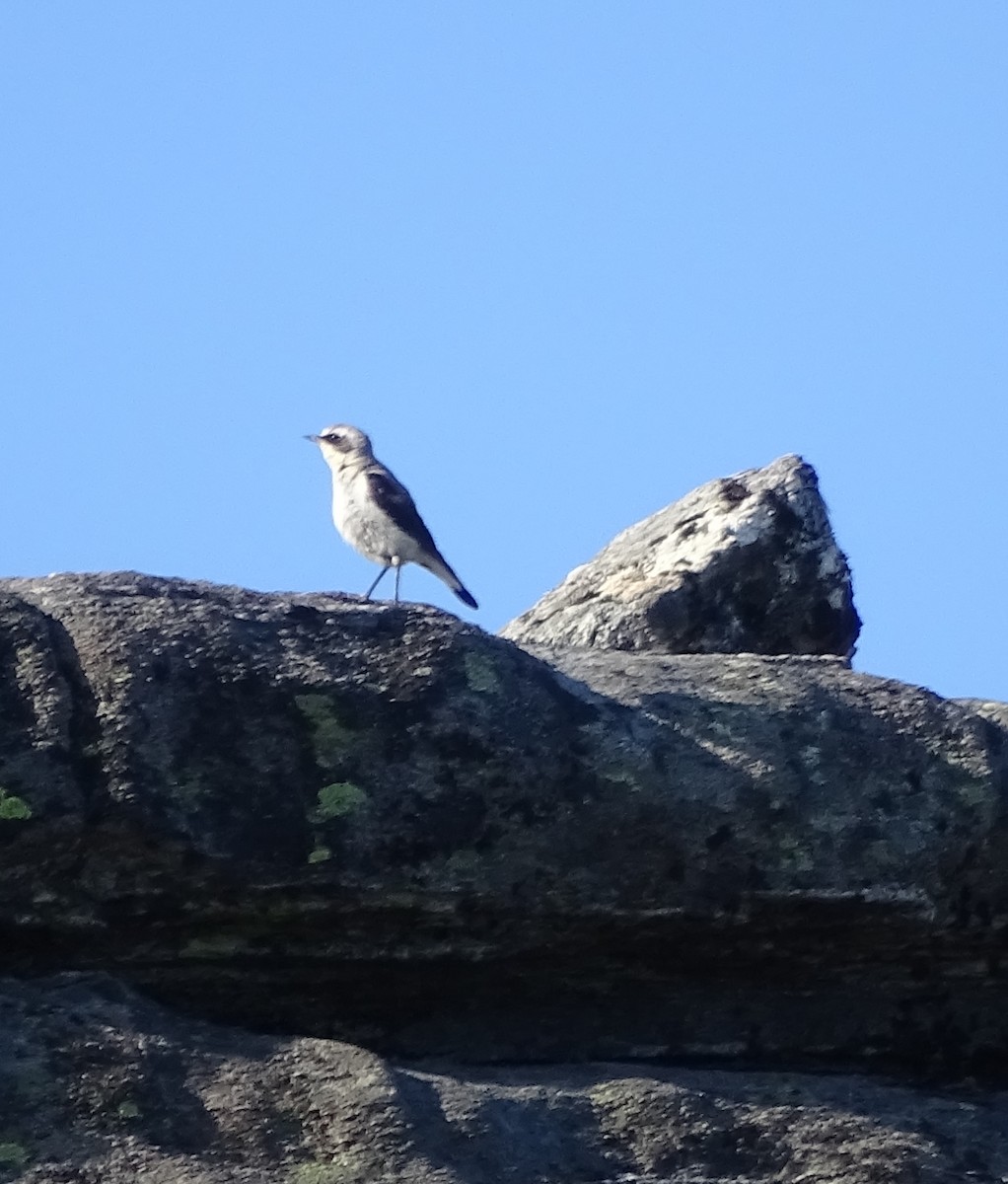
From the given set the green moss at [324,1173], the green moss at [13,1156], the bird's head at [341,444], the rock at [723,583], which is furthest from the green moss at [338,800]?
the bird's head at [341,444]

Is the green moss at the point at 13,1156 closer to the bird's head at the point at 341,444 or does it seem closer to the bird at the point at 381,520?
the bird at the point at 381,520

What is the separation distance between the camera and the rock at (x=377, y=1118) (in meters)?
5.85

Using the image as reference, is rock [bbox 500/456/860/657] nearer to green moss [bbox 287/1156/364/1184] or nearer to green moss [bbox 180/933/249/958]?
green moss [bbox 180/933/249/958]

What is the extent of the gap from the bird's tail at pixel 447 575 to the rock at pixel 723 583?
259 inches

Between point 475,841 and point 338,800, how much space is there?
53 cm

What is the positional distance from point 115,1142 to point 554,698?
235 cm

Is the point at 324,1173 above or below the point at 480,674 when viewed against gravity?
below

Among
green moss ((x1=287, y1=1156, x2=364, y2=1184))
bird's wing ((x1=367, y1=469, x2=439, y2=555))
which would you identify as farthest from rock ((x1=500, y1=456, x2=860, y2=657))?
bird's wing ((x1=367, y1=469, x2=439, y2=555))

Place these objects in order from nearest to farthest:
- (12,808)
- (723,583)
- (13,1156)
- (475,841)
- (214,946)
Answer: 1. (13,1156)
2. (12,808)
3. (214,946)
4. (475,841)
5. (723,583)

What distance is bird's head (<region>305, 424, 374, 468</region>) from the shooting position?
19.7 meters

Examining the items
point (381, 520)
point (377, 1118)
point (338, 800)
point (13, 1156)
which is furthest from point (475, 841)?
point (381, 520)

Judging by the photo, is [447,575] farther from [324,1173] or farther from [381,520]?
[324,1173]

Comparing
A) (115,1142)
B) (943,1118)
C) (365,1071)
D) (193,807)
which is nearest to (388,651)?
(193,807)

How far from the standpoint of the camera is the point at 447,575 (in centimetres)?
1916
